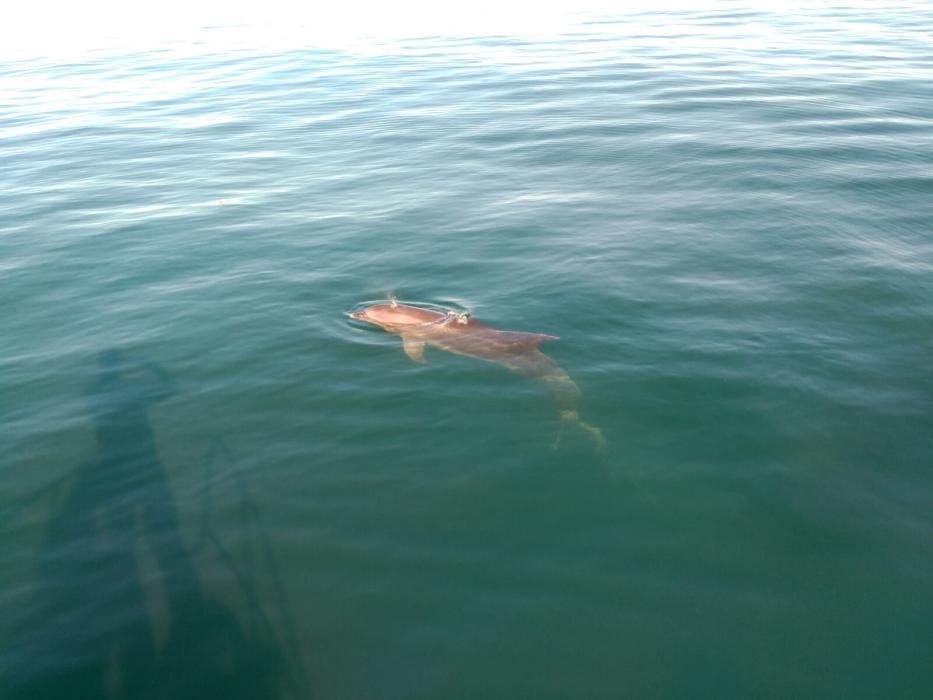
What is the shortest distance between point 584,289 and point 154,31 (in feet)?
192

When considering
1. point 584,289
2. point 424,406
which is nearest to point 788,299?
point 584,289

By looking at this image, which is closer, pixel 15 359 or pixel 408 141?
pixel 15 359

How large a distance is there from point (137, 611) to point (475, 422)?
6054 millimetres

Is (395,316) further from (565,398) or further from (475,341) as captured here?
(565,398)

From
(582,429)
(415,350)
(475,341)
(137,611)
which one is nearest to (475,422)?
(582,429)

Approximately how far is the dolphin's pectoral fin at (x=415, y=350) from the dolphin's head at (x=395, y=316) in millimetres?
538

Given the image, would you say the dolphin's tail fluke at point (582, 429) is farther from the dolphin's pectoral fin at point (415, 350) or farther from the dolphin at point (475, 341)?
the dolphin's pectoral fin at point (415, 350)

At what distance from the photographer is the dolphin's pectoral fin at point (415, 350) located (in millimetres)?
15125

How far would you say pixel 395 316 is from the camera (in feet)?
52.4

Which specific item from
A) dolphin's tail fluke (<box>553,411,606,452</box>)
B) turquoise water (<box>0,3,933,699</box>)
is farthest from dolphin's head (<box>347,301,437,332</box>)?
dolphin's tail fluke (<box>553,411,606,452</box>)

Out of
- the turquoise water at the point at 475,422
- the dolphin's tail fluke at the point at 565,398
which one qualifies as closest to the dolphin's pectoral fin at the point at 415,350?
the turquoise water at the point at 475,422

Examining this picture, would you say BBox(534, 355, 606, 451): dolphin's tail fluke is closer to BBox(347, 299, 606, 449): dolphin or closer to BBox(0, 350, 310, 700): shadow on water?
BBox(347, 299, 606, 449): dolphin

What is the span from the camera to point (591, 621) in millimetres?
9477

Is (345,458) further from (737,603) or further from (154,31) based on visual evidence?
(154,31)
